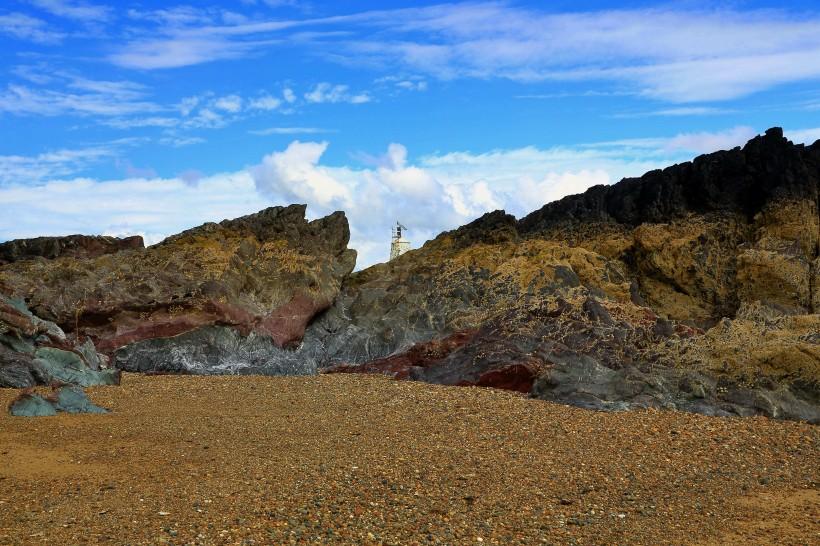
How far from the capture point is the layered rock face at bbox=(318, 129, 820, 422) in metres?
12.4

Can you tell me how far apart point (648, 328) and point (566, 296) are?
233 cm

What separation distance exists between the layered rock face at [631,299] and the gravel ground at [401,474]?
5.43 ft

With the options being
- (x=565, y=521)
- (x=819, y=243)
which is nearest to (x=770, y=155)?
(x=819, y=243)

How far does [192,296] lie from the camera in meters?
17.5

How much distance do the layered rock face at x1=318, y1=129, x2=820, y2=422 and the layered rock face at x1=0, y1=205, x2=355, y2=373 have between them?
1.11 meters

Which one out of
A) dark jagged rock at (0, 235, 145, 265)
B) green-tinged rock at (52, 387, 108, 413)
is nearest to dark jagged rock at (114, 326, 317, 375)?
dark jagged rock at (0, 235, 145, 265)

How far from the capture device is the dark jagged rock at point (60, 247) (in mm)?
19359

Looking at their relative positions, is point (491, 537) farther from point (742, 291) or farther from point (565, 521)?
point (742, 291)

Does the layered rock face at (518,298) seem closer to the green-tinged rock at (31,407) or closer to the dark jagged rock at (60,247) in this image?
the dark jagged rock at (60,247)

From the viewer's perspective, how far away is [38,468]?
329 inches

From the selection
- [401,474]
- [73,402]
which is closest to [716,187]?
[401,474]

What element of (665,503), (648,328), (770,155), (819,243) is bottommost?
(665,503)

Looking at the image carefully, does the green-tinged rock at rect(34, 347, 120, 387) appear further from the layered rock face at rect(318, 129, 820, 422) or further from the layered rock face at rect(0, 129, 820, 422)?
the layered rock face at rect(318, 129, 820, 422)

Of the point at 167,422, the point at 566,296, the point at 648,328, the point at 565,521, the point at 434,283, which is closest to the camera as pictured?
the point at 565,521
